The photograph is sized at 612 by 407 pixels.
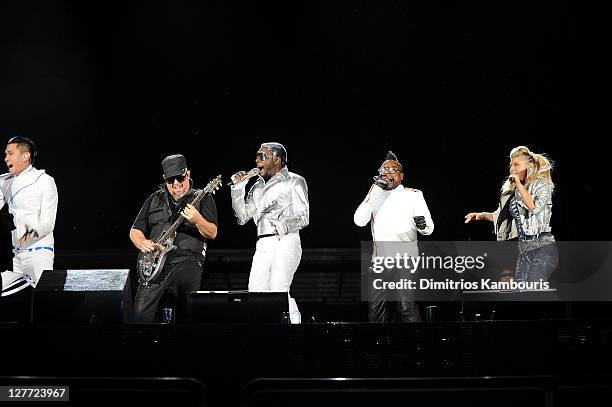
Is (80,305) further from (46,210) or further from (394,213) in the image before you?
(394,213)

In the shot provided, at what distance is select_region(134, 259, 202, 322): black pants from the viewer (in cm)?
562

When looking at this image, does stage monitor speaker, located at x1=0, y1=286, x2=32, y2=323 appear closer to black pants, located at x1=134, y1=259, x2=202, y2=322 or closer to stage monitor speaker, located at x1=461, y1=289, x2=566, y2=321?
black pants, located at x1=134, y1=259, x2=202, y2=322

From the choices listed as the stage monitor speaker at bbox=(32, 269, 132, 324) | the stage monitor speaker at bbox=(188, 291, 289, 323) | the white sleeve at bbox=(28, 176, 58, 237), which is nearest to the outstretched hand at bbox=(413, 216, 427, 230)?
the stage monitor speaker at bbox=(188, 291, 289, 323)

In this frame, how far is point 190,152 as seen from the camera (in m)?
7.63

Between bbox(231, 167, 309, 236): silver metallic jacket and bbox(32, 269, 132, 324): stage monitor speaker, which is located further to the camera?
bbox(231, 167, 309, 236): silver metallic jacket

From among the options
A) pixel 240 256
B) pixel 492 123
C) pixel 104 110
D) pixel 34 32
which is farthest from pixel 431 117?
pixel 34 32

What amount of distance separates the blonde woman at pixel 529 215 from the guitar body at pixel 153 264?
9.17 feet

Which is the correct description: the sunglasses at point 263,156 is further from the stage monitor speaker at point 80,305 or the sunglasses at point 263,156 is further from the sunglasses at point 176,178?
the stage monitor speaker at point 80,305

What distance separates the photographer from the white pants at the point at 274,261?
238 inches

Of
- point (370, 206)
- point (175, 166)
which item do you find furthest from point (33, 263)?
point (370, 206)

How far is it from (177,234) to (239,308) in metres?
2.06

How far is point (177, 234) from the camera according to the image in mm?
5855

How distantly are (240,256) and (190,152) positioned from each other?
1189 millimetres

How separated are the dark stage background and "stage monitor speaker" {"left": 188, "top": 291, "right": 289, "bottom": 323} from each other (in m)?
3.73
